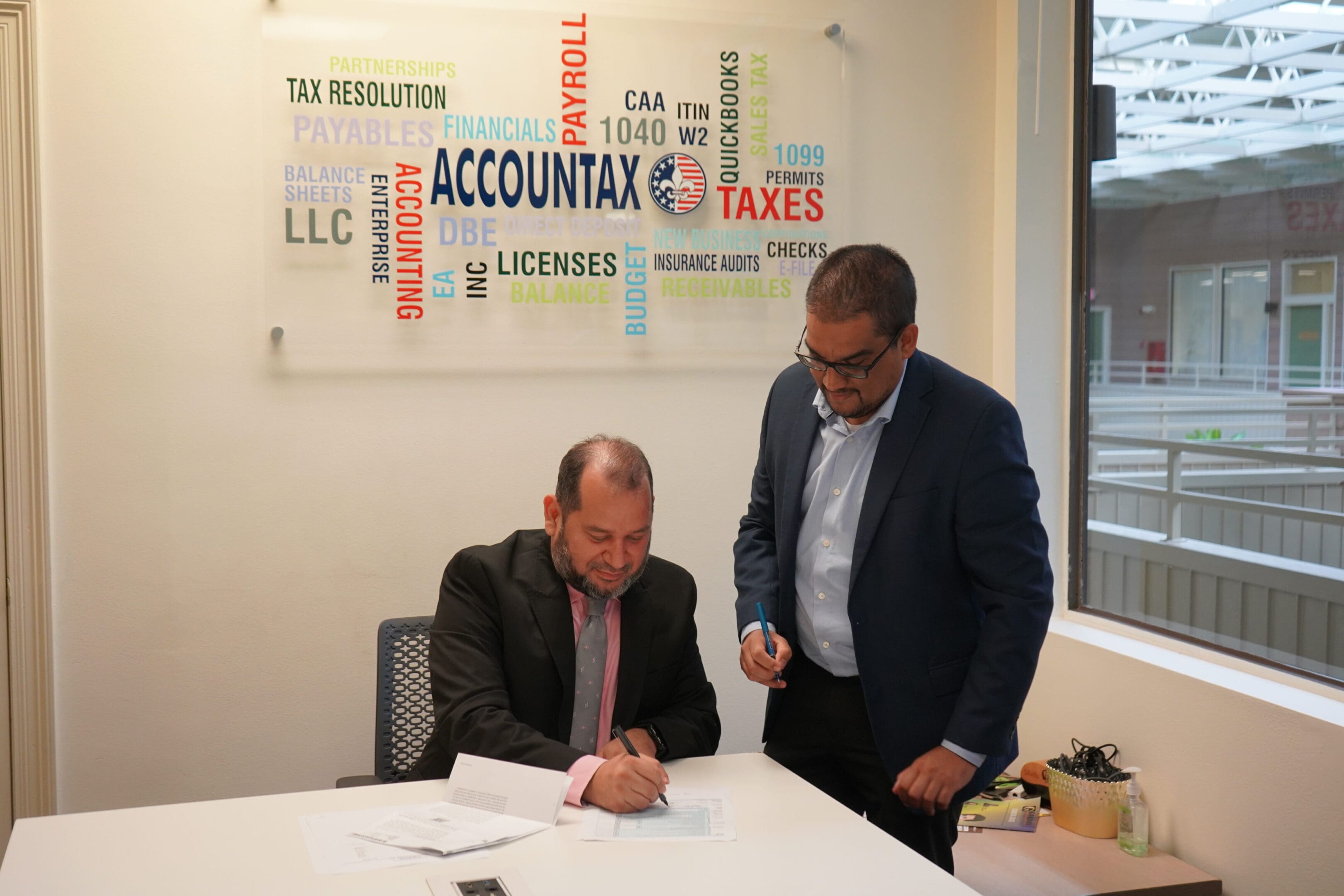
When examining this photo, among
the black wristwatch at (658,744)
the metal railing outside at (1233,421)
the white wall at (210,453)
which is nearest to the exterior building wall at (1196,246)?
the metal railing outside at (1233,421)

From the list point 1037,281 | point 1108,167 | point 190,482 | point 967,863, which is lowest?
point 967,863

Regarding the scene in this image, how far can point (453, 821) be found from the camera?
1.89 m

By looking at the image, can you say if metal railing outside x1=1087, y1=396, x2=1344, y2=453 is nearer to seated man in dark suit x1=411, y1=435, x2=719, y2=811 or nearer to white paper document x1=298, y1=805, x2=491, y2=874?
seated man in dark suit x1=411, y1=435, x2=719, y2=811

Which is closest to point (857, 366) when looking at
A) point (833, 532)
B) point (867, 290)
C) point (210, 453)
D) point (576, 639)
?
point (867, 290)

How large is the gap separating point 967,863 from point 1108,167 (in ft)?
7.35

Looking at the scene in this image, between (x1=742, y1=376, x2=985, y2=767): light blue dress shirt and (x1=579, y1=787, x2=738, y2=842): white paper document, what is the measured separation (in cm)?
43

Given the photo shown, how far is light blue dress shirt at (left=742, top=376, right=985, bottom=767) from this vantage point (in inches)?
90.0

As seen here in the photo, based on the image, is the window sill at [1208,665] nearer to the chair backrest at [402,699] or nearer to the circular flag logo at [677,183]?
the circular flag logo at [677,183]

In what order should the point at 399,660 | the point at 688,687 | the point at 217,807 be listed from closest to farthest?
the point at 217,807
the point at 688,687
the point at 399,660

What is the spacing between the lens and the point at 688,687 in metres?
2.40

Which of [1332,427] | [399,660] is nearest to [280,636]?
[399,660]

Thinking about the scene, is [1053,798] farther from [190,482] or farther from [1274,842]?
[190,482]

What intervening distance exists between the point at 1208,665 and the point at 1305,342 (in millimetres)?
901

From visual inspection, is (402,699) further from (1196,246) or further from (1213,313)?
(1196,246)
